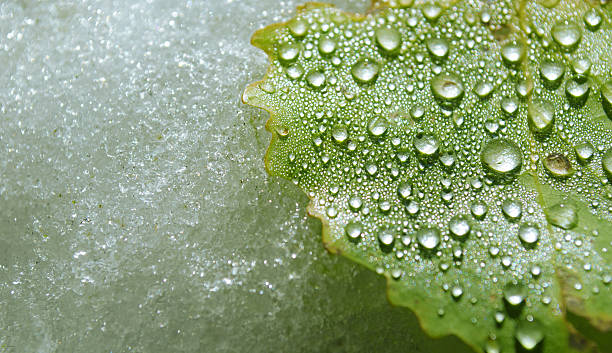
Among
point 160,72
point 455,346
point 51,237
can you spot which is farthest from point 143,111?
point 455,346

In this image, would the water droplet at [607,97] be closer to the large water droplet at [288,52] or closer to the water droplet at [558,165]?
the water droplet at [558,165]

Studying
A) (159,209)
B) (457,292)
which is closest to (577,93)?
(457,292)

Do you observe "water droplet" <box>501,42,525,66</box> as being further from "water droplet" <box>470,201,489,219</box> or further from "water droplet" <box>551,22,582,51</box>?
"water droplet" <box>470,201,489,219</box>

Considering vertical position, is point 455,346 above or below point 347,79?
below

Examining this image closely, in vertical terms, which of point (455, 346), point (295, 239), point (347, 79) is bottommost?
point (455, 346)

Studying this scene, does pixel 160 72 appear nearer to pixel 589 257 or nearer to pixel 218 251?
pixel 218 251

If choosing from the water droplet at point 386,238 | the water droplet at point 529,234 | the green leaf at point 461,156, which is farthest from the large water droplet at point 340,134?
the water droplet at point 529,234

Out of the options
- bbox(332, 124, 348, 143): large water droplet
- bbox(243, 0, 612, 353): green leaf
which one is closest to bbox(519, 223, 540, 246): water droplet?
bbox(243, 0, 612, 353): green leaf
